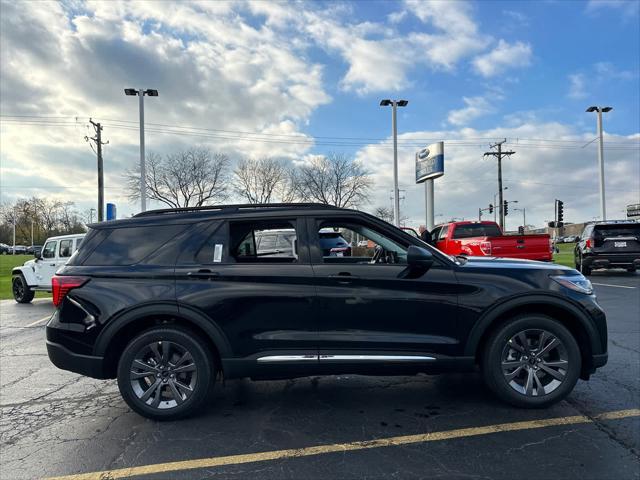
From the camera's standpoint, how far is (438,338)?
379cm

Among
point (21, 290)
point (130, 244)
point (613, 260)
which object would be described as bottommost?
point (21, 290)

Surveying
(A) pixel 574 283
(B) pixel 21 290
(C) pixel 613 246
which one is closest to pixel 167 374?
(A) pixel 574 283

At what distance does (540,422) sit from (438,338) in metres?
1.03

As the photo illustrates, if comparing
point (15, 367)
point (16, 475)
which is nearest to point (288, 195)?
point (15, 367)

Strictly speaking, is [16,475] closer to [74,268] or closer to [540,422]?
[74,268]

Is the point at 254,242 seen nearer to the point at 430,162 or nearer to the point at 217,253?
the point at 217,253

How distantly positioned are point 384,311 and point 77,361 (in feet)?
8.74

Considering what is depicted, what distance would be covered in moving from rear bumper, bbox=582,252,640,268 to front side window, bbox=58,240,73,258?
16.0 m

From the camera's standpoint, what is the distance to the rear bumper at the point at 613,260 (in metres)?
14.4

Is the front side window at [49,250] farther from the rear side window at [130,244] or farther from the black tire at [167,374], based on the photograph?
the black tire at [167,374]

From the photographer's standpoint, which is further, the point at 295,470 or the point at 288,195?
the point at 288,195

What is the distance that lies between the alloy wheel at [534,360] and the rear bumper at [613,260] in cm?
1300

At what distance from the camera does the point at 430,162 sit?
27312 millimetres

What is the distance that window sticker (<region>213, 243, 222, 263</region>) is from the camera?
152 inches
